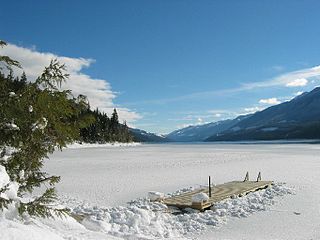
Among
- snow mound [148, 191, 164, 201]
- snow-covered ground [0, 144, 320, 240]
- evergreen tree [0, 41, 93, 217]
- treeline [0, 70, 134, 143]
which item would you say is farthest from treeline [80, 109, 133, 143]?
evergreen tree [0, 41, 93, 217]

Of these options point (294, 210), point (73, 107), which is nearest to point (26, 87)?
point (73, 107)

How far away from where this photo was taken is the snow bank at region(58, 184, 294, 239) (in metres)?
9.63

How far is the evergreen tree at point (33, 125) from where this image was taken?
5945mm

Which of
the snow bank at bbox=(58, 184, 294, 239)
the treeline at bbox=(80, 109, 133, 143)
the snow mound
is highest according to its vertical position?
the treeline at bbox=(80, 109, 133, 143)

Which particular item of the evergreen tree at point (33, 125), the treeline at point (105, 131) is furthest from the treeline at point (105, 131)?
the evergreen tree at point (33, 125)

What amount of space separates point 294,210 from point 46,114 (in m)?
10.4

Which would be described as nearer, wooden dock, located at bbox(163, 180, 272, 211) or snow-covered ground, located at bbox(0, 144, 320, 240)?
snow-covered ground, located at bbox(0, 144, 320, 240)

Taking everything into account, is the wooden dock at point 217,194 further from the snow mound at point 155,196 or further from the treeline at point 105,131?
the treeline at point 105,131

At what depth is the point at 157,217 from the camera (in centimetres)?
1162

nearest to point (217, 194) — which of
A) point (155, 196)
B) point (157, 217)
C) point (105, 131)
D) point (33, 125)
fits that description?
point (155, 196)

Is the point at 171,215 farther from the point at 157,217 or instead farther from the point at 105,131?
the point at 105,131

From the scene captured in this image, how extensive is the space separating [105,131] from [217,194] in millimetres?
91282

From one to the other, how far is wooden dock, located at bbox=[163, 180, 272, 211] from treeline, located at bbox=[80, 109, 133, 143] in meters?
77.1

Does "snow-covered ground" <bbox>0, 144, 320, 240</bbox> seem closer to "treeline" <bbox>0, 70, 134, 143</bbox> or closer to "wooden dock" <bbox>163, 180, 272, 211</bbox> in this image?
"wooden dock" <bbox>163, 180, 272, 211</bbox>
